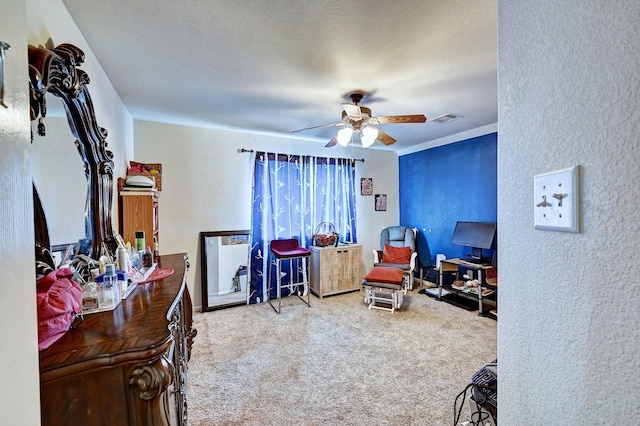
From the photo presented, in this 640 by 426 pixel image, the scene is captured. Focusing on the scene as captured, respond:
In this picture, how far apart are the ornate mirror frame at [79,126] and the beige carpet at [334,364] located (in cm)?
131

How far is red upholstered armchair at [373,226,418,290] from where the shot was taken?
4.21m

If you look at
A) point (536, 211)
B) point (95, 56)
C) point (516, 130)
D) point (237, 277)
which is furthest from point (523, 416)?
point (237, 277)

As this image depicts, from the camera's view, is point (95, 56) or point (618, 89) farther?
point (95, 56)

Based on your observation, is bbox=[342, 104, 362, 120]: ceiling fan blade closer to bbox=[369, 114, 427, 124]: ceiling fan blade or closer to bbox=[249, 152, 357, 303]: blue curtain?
bbox=[369, 114, 427, 124]: ceiling fan blade

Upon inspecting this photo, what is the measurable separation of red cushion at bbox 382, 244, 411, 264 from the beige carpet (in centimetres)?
86

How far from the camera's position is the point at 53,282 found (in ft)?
3.01

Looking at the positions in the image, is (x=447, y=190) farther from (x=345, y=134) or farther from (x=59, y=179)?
(x=59, y=179)

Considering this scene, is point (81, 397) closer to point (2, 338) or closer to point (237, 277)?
point (2, 338)

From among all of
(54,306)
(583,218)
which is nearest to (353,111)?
(583,218)

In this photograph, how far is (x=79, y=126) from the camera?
1.41 metres

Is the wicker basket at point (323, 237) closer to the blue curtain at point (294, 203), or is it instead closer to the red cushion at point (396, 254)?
the blue curtain at point (294, 203)

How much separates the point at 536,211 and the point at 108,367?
1.16m

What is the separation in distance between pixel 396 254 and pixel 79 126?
13.0 feet

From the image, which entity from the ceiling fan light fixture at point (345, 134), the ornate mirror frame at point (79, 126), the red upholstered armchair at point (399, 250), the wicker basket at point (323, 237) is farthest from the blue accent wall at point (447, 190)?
the ornate mirror frame at point (79, 126)
